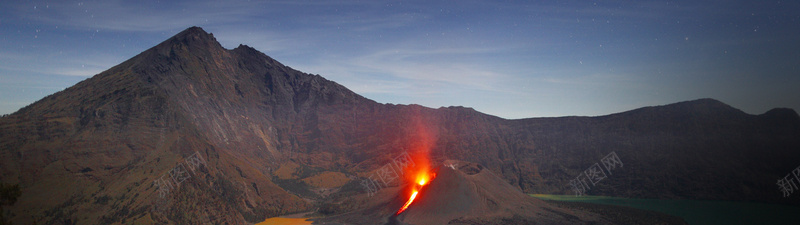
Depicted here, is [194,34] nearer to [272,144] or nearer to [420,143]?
[272,144]

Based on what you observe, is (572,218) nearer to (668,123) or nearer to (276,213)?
(276,213)

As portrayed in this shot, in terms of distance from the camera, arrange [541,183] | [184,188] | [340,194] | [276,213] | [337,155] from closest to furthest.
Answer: [184,188] < [276,213] < [340,194] < [541,183] < [337,155]

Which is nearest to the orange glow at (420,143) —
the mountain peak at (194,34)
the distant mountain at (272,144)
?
the distant mountain at (272,144)

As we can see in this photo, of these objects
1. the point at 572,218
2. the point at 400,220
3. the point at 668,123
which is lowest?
the point at 668,123

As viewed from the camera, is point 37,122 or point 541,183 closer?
point 37,122

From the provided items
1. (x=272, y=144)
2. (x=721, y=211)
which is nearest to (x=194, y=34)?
(x=272, y=144)

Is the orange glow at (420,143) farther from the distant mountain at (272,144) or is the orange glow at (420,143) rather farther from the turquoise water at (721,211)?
the turquoise water at (721,211)

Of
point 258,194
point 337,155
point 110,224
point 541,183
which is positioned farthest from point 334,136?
point 110,224

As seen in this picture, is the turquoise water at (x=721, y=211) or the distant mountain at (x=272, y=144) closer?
the distant mountain at (x=272, y=144)
